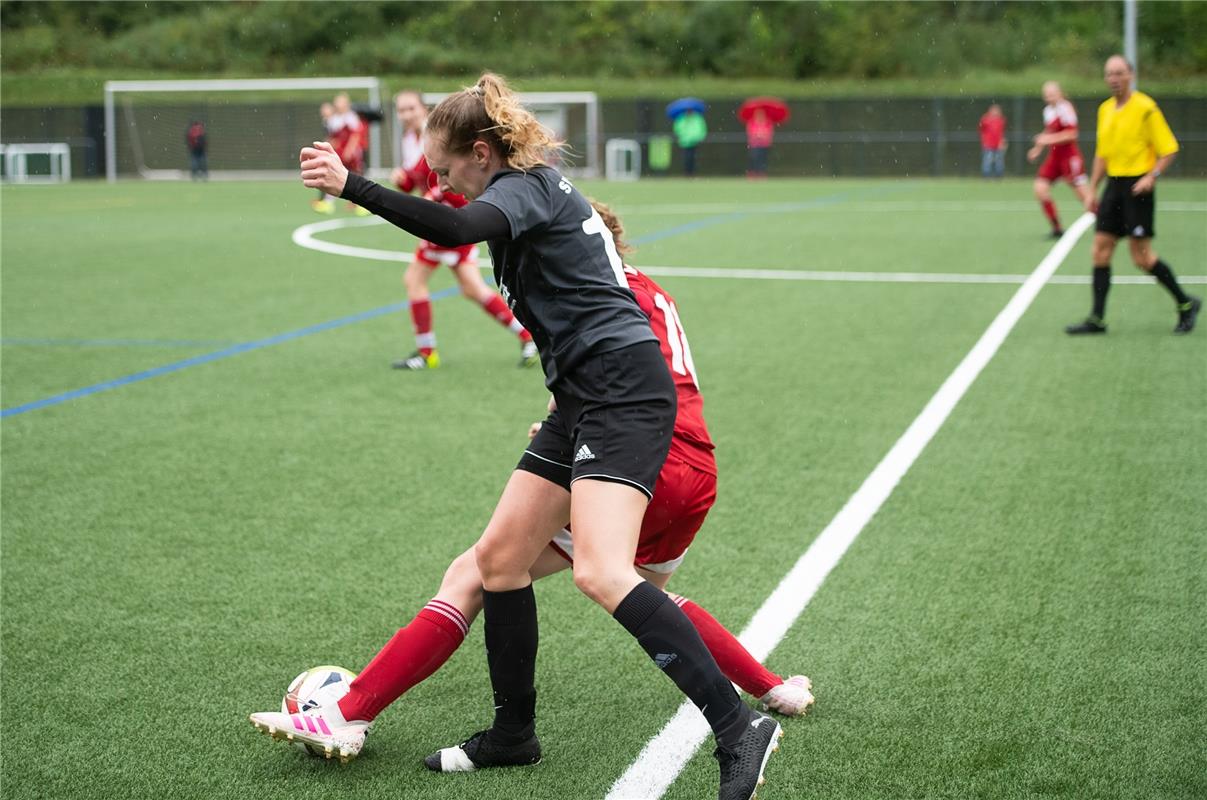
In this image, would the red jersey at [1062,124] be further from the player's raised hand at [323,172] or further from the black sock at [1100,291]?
the player's raised hand at [323,172]

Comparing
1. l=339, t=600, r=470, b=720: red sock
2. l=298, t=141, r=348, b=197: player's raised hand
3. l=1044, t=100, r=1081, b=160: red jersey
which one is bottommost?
l=339, t=600, r=470, b=720: red sock

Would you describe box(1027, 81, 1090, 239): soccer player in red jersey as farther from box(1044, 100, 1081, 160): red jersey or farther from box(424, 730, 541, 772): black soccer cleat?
box(424, 730, 541, 772): black soccer cleat

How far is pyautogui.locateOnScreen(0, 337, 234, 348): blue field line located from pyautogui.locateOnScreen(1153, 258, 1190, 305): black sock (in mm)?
7382

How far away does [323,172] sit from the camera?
9.62ft

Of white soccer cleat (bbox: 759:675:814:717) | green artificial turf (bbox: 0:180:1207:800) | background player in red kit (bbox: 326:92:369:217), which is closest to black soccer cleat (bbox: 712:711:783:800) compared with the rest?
green artificial turf (bbox: 0:180:1207:800)

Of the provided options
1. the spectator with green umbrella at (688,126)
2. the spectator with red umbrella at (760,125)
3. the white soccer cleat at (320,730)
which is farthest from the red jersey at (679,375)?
the spectator with green umbrella at (688,126)

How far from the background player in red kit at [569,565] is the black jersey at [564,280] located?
23 cm

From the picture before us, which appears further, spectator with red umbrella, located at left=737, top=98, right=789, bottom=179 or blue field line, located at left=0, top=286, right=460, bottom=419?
spectator with red umbrella, located at left=737, top=98, right=789, bottom=179

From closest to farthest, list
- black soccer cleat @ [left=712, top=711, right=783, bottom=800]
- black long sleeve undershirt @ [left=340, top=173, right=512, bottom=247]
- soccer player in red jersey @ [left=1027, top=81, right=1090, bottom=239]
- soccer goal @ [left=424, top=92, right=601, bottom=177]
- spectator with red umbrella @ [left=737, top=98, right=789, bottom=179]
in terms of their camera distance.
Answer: black long sleeve undershirt @ [left=340, top=173, right=512, bottom=247] → black soccer cleat @ [left=712, top=711, right=783, bottom=800] → soccer player in red jersey @ [left=1027, top=81, right=1090, bottom=239] → spectator with red umbrella @ [left=737, top=98, right=789, bottom=179] → soccer goal @ [left=424, top=92, right=601, bottom=177]

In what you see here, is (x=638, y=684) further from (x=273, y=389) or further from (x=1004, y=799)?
(x=273, y=389)

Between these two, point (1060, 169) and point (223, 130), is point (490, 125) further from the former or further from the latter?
point (223, 130)

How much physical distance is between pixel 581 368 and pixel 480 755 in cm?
108

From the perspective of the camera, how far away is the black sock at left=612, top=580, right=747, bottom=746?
3078mm

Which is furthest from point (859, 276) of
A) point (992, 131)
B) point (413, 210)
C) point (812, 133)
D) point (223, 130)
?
point (223, 130)
